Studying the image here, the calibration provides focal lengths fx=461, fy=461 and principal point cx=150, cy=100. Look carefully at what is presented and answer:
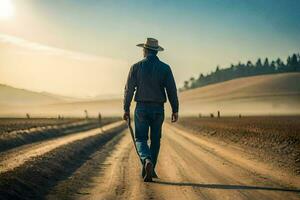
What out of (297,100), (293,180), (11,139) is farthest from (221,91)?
(293,180)

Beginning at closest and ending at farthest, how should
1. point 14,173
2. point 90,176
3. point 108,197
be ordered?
point 108,197
point 14,173
point 90,176

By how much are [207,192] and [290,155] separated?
7.29m

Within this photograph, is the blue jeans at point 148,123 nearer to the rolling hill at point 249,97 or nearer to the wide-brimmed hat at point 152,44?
the wide-brimmed hat at point 152,44

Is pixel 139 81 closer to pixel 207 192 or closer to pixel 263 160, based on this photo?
pixel 207 192

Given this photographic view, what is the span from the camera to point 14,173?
9125mm

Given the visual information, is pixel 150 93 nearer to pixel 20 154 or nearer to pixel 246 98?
pixel 20 154

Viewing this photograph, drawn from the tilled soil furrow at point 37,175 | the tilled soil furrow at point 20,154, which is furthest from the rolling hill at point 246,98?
the tilled soil furrow at point 37,175

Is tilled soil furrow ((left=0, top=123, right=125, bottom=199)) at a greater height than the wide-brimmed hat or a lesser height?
lesser

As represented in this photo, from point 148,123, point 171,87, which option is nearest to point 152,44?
point 171,87

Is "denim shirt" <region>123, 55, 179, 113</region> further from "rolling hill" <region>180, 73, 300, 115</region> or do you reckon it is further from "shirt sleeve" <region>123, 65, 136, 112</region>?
"rolling hill" <region>180, 73, 300, 115</region>

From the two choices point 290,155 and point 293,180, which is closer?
point 293,180

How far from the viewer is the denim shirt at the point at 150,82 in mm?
9602

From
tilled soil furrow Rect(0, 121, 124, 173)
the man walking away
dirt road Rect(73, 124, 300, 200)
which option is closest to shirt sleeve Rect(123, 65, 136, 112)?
the man walking away

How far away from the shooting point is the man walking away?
9547mm
